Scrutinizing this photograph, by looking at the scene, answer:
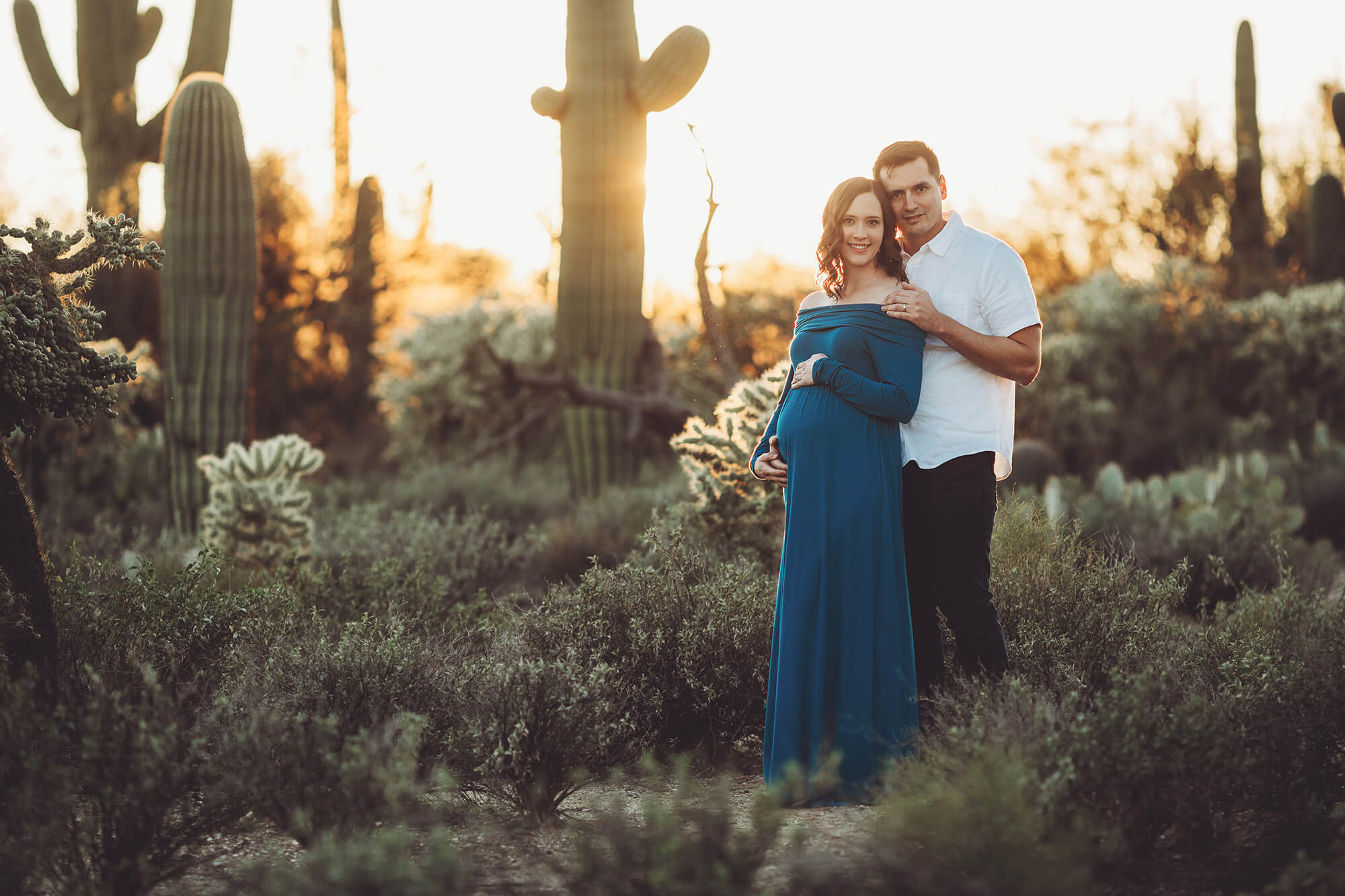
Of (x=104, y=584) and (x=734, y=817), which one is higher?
(x=104, y=584)

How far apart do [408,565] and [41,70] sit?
925 cm

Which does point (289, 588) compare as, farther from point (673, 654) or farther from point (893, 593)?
point (893, 593)

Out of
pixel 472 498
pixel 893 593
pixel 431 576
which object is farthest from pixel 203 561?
pixel 472 498

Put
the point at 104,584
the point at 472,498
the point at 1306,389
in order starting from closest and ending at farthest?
the point at 104,584 < the point at 472,498 < the point at 1306,389

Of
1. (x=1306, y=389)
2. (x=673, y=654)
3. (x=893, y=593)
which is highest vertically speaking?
(x=1306, y=389)

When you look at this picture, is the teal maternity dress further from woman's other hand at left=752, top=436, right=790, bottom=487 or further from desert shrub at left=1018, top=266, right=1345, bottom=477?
desert shrub at left=1018, top=266, right=1345, bottom=477

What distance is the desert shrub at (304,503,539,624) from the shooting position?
18.3ft

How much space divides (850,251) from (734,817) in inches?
74.0

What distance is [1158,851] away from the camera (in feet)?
9.89

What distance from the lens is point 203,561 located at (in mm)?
4844

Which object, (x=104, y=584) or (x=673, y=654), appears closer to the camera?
(x=673, y=654)

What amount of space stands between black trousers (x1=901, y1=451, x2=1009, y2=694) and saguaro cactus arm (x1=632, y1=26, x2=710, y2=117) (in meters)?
5.52

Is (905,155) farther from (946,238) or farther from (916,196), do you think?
(946,238)

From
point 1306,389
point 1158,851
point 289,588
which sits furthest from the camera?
point 1306,389
